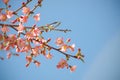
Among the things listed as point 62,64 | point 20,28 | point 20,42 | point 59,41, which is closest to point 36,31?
point 20,28

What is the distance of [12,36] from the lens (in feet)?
12.7

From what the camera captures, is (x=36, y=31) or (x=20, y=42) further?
(x=20, y=42)

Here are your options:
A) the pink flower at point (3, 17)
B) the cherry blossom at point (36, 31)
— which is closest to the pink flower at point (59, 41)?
the cherry blossom at point (36, 31)

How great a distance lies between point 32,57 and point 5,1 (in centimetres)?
116

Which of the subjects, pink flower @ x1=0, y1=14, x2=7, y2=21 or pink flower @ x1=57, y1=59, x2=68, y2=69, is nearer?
pink flower @ x1=0, y1=14, x2=7, y2=21

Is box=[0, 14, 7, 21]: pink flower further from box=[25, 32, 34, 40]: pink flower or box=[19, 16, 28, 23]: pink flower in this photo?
box=[25, 32, 34, 40]: pink flower

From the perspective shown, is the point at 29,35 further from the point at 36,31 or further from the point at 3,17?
the point at 3,17

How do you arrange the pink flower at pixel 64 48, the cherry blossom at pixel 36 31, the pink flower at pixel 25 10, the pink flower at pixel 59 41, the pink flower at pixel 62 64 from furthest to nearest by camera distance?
1. the pink flower at pixel 59 41
2. the pink flower at pixel 62 64
3. the pink flower at pixel 64 48
4. the pink flower at pixel 25 10
5. the cherry blossom at pixel 36 31

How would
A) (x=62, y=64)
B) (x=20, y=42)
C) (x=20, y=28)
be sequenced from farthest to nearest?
(x=62, y=64) < (x=20, y=42) < (x=20, y=28)

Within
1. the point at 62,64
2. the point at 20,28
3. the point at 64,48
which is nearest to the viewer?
the point at 20,28

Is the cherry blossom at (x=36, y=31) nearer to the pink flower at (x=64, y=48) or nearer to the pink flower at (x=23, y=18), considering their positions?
the pink flower at (x=23, y=18)

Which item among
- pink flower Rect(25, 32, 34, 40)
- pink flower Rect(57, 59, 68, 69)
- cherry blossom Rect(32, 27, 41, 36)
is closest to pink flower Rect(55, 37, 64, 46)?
pink flower Rect(57, 59, 68, 69)

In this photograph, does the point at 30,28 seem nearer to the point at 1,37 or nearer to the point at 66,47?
the point at 1,37

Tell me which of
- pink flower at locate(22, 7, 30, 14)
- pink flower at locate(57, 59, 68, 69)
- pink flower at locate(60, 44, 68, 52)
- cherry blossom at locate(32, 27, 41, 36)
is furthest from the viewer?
pink flower at locate(57, 59, 68, 69)
